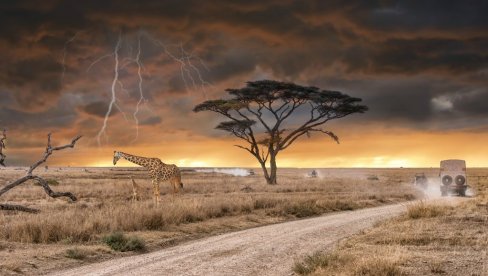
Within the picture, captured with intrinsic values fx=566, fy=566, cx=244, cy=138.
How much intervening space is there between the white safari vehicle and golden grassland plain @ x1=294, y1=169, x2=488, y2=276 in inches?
783

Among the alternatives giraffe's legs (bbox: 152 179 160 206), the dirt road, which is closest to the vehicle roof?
giraffe's legs (bbox: 152 179 160 206)

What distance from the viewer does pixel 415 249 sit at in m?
15.7

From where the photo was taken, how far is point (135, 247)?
1700 cm

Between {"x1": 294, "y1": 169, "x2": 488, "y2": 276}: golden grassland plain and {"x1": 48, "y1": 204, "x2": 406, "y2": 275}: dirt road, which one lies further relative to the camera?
{"x1": 48, "y1": 204, "x2": 406, "y2": 275}: dirt road

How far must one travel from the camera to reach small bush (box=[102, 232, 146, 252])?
1680cm

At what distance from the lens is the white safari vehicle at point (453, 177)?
1741 inches

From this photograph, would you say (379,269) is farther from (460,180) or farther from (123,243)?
(460,180)

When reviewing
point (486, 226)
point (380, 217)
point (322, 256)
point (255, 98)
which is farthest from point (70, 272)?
point (255, 98)

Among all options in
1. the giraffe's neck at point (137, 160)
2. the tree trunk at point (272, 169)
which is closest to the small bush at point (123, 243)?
the giraffe's neck at point (137, 160)

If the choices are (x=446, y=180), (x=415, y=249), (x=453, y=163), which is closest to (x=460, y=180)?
(x=446, y=180)

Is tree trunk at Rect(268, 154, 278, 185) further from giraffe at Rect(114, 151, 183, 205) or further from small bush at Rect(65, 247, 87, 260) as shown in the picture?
small bush at Rect(65, 247, 87, 260)

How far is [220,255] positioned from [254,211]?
1365cm

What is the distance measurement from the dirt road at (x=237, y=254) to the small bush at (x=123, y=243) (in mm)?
865

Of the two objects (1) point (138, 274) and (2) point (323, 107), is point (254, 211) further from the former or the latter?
(2) point (323, 107)
